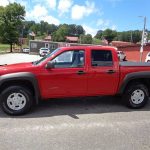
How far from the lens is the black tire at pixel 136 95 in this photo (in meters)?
7.67

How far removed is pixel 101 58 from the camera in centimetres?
743

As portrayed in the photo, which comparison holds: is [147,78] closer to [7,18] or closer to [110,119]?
Answer: [110,119]

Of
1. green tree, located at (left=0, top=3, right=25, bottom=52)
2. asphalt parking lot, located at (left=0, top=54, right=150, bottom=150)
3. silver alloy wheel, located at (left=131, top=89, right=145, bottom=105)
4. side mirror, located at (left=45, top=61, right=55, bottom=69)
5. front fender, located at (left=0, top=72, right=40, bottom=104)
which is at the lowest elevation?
asphalt parking lot, located at (left=0, top=54, right=150, bottom=150)

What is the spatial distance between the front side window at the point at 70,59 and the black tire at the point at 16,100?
3.38ft

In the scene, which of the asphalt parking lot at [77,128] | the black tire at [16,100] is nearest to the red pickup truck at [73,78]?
the black tire at [16,100]

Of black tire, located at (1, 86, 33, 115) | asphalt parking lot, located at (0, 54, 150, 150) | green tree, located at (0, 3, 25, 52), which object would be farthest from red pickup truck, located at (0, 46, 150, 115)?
green tree, located at (0, 3, 25, 52)

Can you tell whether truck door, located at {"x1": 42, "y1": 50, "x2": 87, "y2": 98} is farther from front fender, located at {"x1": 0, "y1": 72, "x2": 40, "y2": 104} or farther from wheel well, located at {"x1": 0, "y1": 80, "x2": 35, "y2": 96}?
wheel well, located at {"x1": 0, "y1": 80, "x2": 35, "y2": 96}

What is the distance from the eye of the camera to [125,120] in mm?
6613

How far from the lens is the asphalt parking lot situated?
508 cm

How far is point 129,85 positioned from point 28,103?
2.73 metres

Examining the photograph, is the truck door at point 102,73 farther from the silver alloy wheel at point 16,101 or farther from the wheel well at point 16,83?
the silver alloy wheel at point 16,101

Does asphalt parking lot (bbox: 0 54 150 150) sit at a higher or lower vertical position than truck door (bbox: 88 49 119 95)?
lower

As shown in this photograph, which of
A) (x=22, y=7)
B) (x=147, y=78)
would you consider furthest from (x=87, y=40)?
(x=147, y=78)

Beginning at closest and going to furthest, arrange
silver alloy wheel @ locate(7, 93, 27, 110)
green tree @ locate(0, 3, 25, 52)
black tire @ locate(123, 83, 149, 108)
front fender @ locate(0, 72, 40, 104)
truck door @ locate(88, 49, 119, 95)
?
front fender @ locate(0, 72, 40, 104) < silver alloy wheel @ locate(7, 93, 27, 110) < truck door @ locate(88, 49, 119, 95) < black tire @ locate(123, 83, 149, 108) < green tree @ locate(0, 3, 25, 52)
